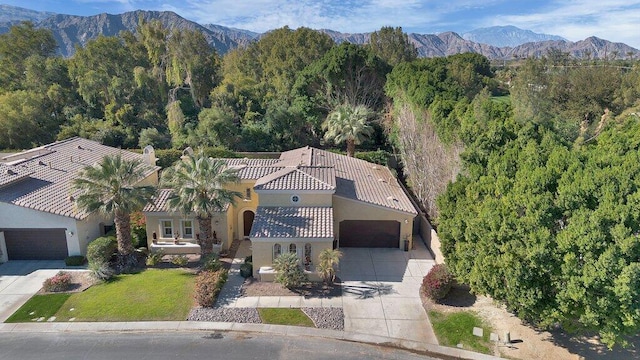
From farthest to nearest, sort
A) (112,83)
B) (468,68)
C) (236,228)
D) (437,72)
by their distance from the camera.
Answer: (468,68), (112,83), (437,72), (236,228)

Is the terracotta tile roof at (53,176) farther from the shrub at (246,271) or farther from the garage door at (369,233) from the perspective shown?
the garage door at (369,233)

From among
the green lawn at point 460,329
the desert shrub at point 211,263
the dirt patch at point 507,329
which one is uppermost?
the desert shrub at point 211,263

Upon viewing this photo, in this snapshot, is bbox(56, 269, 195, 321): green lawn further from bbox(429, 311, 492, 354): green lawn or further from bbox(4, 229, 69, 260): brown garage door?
bbox(429, 311, 492, 354): green lawn

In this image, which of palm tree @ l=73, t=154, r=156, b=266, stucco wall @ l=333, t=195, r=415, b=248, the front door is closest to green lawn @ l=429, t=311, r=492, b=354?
stucco wall @ l=333, t=195, r=415, b=248

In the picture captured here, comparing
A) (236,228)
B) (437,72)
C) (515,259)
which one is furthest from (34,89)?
(515,259)

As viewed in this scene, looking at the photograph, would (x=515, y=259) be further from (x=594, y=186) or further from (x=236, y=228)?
(x=236, y=228)

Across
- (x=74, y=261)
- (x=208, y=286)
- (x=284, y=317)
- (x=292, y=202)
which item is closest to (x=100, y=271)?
(x=74, y=261)

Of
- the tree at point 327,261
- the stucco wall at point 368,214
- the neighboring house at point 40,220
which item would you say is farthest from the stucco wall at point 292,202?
the neighboring house at point 40,220
